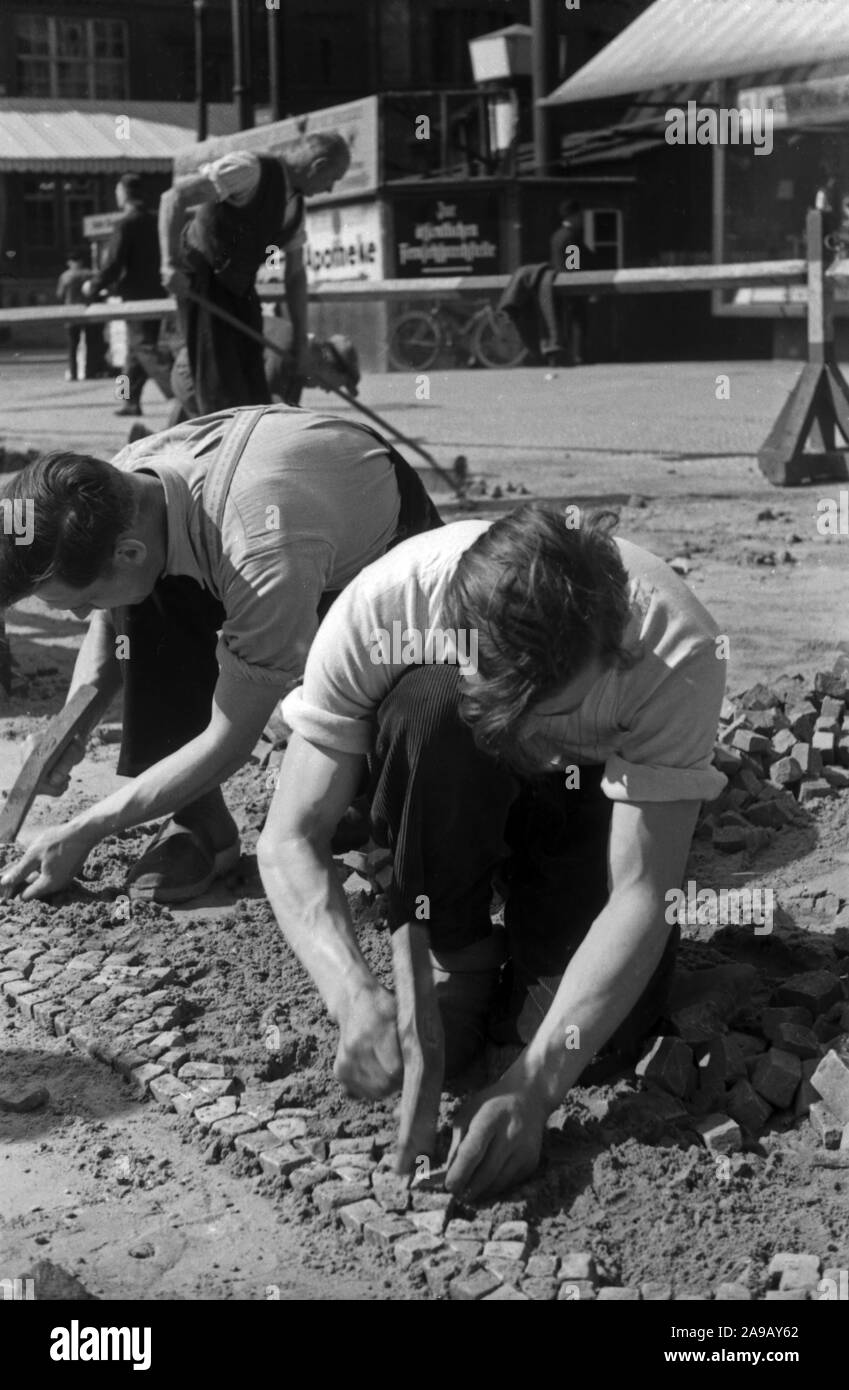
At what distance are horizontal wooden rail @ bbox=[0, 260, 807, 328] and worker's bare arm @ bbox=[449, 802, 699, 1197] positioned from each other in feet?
21.8

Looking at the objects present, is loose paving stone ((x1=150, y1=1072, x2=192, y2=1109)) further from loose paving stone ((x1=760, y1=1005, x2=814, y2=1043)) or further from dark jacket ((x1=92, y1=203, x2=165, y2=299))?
dark jacket ((x1=92, y1=203, x2=165, y2=299))

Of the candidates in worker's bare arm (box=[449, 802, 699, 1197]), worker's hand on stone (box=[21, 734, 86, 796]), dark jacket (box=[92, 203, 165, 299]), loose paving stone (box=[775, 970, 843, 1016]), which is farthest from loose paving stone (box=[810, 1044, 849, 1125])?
dark jacket (box=[92, 203, 165, 299])

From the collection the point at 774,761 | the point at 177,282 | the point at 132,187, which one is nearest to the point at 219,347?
the point at 177,282

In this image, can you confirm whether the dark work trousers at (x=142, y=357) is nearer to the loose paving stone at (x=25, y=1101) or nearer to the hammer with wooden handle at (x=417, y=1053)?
the loose paving stone at (x=25, y=1101)

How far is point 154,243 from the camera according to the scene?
13.7 metres

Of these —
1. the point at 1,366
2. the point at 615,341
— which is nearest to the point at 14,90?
the point at 1,366

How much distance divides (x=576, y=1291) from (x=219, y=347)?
214 inches

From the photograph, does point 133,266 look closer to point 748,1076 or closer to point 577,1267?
point 748,1076

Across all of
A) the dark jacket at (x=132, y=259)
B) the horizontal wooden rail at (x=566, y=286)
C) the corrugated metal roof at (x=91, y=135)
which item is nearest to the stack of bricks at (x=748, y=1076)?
the horizontal wooden rail at (x=566, y=286)

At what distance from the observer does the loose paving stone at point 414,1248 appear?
2254mm

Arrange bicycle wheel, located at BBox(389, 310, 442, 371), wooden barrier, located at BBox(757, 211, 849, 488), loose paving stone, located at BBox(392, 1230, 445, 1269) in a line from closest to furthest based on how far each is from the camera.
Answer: loose paving stone, located at BBox(392, 1230, 445, 1269) → wooden barrier, located at BBox(757, 211, 849, 488) → bicycle wheel, located at BBox(389, 310, 442, 371)

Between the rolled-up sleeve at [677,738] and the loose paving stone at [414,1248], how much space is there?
0.67 m

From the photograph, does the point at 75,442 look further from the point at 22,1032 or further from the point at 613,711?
the point at 613,711

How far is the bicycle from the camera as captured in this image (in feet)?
53.6
